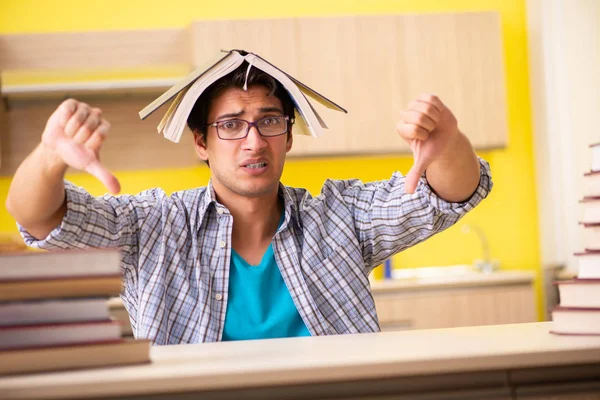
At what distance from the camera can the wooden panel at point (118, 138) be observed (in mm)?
4773

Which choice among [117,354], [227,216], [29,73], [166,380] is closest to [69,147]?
[117,354]

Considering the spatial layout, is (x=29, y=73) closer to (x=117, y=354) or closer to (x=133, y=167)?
(x=133, y=167)

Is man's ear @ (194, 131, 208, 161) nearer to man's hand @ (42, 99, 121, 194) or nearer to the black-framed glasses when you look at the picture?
the black-framed glasses

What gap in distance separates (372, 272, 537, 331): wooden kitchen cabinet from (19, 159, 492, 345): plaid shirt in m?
2.20

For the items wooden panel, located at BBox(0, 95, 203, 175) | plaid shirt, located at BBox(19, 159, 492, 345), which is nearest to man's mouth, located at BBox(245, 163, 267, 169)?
plaid shirt, located at BBox(19, 159, 492, 345)

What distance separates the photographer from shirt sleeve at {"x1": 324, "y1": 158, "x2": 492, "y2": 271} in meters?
1.99

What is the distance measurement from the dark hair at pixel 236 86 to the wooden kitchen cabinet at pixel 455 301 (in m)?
2.29

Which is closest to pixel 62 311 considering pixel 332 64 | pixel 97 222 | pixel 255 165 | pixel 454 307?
pixel 97 222

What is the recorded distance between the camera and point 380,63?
15.7 ft
